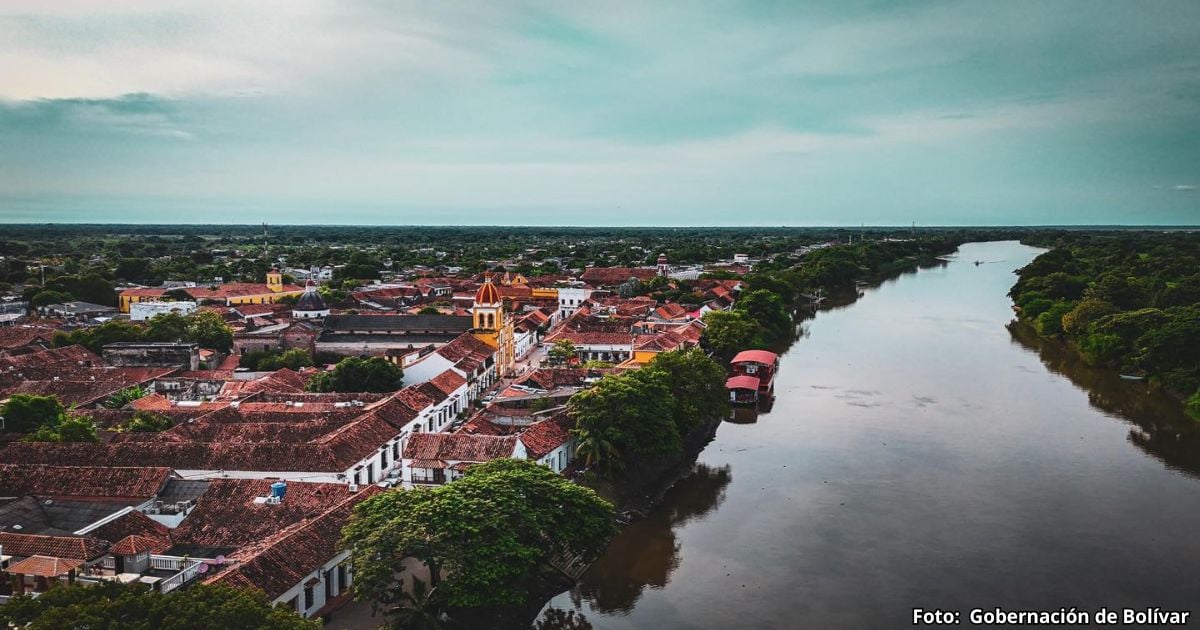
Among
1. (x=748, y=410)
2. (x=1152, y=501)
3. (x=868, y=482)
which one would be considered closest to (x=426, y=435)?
(x=868, y=482)

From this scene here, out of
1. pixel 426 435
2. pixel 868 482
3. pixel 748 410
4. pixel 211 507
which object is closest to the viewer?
pixel 211 507

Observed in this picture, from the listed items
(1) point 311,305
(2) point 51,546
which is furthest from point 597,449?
(1) point 311,305

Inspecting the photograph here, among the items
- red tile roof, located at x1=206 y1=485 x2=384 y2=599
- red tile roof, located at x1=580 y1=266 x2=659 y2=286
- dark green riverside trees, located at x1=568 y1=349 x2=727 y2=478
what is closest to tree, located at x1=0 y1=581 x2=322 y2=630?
red tile roof, located at x1=206 y1=485 x2=384 y2=599

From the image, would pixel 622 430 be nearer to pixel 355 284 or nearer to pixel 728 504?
pixel 728 504

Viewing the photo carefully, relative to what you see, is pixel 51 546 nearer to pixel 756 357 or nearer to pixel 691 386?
pixel 691 386

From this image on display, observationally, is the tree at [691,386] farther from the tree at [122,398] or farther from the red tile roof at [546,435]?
the tree at [122,398]
